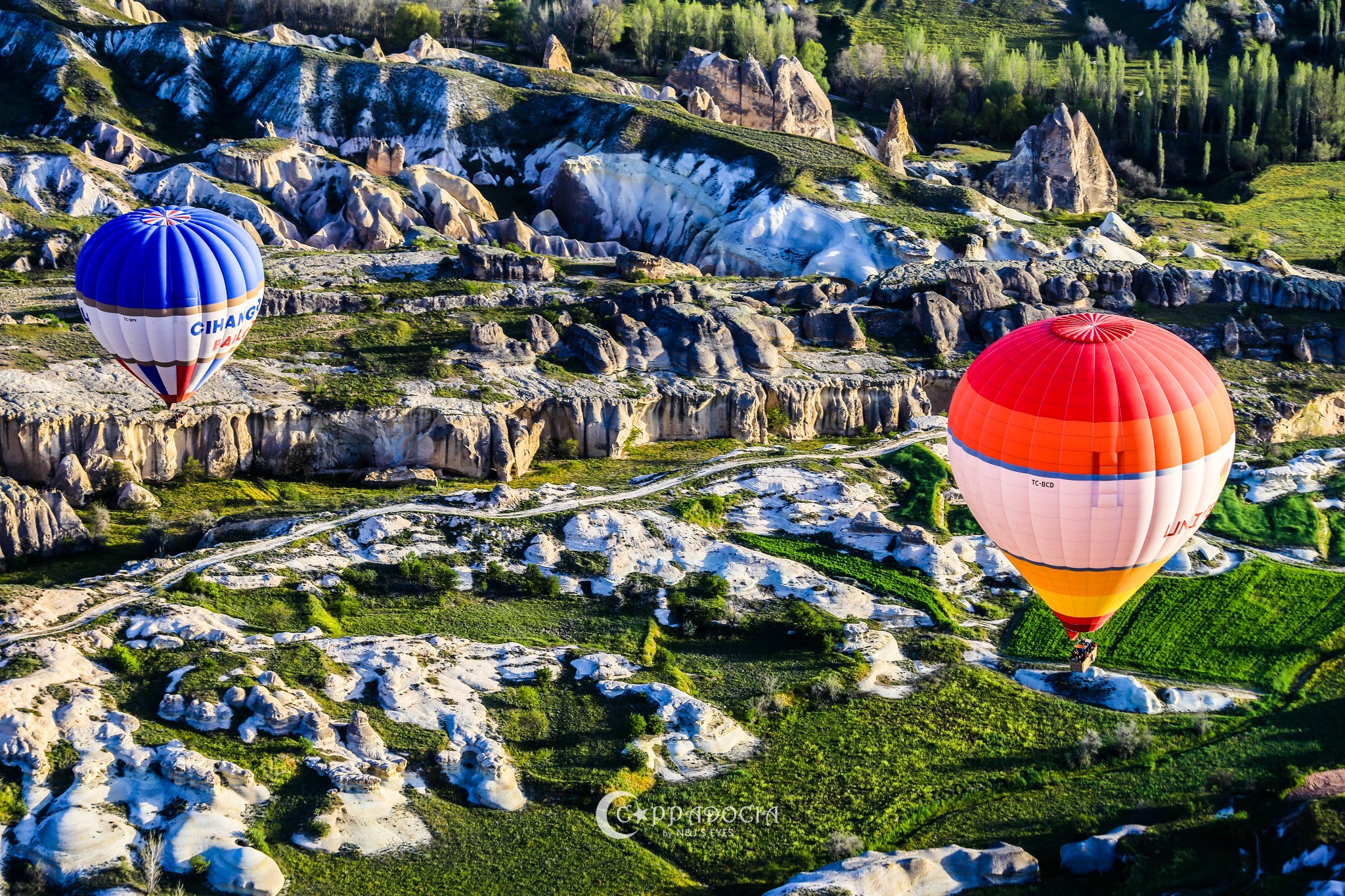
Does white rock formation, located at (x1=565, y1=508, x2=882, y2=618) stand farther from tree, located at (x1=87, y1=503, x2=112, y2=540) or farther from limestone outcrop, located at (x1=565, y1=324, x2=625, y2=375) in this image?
tree, located at (x1=87, y1=503, x2=112, y2=540)

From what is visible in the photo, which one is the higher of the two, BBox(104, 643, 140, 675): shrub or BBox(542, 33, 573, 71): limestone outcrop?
BBox(542, 33, 573, 71): limestone outcrop

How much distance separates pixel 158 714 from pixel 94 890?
23.6 ft

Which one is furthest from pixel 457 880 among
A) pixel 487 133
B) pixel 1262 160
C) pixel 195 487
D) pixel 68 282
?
pixel 1262 160

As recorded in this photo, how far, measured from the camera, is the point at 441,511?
2266 inches

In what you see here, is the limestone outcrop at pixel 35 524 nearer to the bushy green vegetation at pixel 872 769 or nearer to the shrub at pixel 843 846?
the bushy green vegetation at pixel 872 769

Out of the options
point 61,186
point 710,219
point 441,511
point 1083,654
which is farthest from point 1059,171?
point 1083,654

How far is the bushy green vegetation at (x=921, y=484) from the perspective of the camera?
61.8 metres

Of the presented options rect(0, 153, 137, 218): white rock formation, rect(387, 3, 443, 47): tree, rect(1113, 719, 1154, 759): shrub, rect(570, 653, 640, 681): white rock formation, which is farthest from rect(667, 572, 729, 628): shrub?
rect(387, 3, 443, 47): tree

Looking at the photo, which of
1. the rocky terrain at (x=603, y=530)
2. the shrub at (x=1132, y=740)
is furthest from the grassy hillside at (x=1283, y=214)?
the shrub at (x=1132, y=740)

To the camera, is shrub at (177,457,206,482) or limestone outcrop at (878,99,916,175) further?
limestone outcrop at (878,99,916,175)

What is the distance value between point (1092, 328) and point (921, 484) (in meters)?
23.0

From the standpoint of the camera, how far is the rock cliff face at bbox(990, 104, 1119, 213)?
114 m

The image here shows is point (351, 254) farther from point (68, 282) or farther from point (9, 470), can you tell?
point (9, 470)

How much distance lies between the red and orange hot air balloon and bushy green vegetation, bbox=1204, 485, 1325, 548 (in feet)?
63.6
